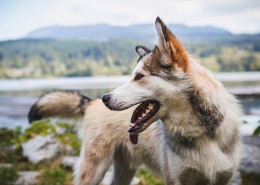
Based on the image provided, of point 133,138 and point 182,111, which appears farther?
point 133,138

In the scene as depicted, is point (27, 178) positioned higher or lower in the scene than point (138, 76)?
lower

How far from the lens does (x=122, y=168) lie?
4.55 metres

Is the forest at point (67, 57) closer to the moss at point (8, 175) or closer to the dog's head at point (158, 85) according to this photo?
the moss at point (8, 175)

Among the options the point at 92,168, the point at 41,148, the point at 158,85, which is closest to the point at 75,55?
the point at 41,148

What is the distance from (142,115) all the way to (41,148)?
173 inches

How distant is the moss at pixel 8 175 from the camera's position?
5839 millimetres

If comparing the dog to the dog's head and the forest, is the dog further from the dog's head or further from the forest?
the forest

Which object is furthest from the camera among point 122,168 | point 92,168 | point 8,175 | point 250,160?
point 8,175

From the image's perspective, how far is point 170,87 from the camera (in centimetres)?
298

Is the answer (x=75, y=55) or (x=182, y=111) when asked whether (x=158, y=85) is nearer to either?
(x=182, y=111)

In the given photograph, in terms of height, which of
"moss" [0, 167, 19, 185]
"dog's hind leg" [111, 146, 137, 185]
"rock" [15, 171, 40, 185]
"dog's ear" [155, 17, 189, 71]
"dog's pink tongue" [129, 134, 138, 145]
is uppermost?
"dog's ear" [155, 17, 189, 71]

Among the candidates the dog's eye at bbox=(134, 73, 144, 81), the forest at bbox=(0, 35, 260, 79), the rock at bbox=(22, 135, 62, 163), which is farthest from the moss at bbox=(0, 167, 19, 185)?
the forest at bbox=(0, 35, 260, 79)

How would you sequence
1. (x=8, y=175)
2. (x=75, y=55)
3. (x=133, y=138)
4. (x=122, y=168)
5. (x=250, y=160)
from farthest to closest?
1. (x=75, y=55)
2. (x=8, y=175)
3. (x=250, y=160)
4. (x=122, y=168)
5. (x=133, y=138)

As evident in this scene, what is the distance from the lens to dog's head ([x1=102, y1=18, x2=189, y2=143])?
2.95 meters
